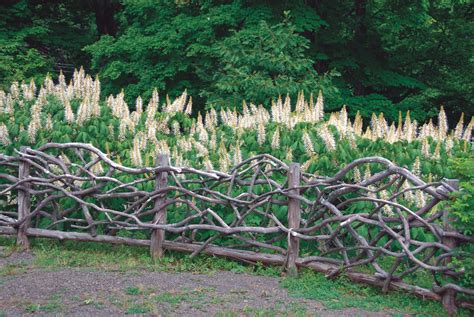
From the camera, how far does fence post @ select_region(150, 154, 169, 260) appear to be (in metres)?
6.95

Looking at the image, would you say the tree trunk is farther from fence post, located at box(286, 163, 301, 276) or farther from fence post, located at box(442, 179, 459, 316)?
fence post, located at box(442, 179, 459, 316)

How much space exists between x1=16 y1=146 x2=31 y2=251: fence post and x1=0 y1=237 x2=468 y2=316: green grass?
120 millimetres

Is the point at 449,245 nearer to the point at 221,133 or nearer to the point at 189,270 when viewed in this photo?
the point at 189,270

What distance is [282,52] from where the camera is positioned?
11633mm

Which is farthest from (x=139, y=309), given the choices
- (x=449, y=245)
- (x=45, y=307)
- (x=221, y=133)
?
(x=221, y=133)

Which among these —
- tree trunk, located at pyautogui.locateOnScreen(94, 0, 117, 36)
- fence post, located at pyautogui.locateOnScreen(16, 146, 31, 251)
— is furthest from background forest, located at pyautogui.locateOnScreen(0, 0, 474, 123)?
fence post, located at pyautogui.locateOnScreen(16, 146, 31, 251)

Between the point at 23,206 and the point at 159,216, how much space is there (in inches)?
71.2

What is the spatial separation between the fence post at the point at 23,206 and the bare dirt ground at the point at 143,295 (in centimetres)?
85

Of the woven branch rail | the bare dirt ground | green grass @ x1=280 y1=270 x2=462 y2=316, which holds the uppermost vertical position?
the woven branch rail

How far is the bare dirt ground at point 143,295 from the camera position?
5316 millimetres

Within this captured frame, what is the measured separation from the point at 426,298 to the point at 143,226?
9.87 feet

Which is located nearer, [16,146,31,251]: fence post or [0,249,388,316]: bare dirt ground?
[0,249,388,316]: bare dirt ground

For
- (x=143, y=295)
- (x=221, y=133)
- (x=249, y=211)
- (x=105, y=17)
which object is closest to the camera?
(x=143, y=295)

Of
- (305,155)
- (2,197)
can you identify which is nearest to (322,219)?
(305,155)
